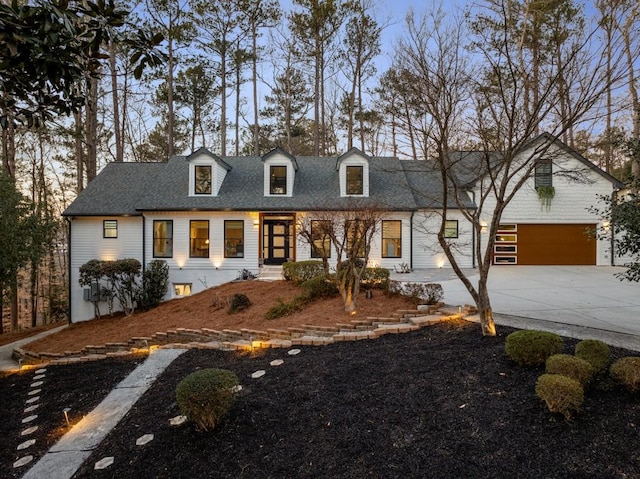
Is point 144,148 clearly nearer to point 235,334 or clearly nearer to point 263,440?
point 235,334

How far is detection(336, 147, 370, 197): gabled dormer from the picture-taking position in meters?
14.2

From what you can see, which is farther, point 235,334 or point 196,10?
point 196,10

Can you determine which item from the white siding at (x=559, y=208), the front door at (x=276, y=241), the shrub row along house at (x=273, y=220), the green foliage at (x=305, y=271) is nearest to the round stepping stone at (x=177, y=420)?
the green foliage at (x=305, y=271)

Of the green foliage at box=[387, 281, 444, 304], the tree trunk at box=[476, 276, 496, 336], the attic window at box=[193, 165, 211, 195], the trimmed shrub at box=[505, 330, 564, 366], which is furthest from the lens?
the attic window at box=[193, 165, 211, 195]

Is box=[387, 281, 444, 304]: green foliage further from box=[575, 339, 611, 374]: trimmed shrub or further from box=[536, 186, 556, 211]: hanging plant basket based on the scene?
box=[536, 186, 556, 211]: hanging plant basket

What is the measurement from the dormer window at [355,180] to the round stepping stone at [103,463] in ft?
40.1

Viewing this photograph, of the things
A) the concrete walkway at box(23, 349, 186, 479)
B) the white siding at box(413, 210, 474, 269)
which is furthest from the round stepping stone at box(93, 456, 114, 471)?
the white siding at box(413, 210, 474, 269)

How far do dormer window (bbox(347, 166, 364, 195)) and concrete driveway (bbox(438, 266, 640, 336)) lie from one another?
5.30 m

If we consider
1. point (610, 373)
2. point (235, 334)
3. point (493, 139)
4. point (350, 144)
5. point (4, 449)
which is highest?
point (350, 144)

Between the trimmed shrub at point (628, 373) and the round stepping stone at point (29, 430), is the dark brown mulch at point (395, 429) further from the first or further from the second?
the round stepping stone at point (29, 430)

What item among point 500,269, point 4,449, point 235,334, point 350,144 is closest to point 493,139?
point 235,334

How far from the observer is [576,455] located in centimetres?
256

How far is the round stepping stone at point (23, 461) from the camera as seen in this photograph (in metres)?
3.44

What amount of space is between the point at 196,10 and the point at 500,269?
1874cm
